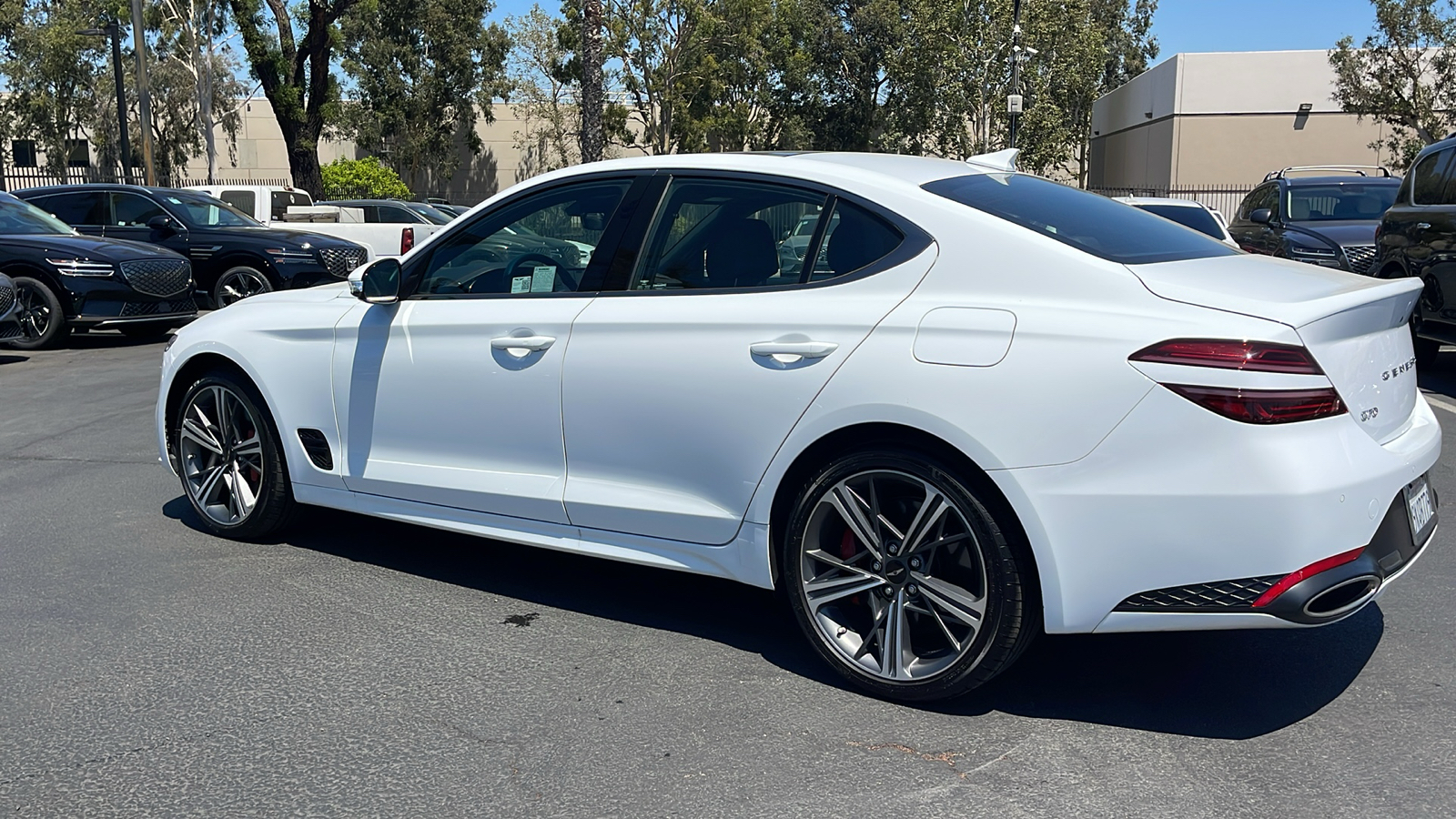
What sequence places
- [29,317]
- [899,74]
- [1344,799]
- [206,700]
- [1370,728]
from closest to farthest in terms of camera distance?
[1344,799]
[1370,728]
[206,700]
[29,317]
[899,74]

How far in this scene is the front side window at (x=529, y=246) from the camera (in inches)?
177

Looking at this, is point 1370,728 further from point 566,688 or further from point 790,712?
point 566,688

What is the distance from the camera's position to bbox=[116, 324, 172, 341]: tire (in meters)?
14.5

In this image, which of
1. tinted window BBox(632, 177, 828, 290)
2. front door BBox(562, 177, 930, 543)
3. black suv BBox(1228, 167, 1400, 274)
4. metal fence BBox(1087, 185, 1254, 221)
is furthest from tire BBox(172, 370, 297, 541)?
metal fence BBox(1087, 185, 1254, 221)

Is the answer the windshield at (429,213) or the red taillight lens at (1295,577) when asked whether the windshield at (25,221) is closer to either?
the windshield at (429,213)

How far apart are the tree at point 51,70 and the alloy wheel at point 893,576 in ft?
162

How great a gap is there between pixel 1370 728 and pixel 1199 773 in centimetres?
64

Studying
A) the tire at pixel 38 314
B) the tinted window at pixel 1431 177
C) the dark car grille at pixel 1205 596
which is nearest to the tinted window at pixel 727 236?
the dark car grille at pixel 1205 596

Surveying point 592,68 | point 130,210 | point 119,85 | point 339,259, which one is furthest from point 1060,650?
point 119,85

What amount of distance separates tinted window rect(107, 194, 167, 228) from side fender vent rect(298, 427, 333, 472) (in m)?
12.0

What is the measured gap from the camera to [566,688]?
3.94m

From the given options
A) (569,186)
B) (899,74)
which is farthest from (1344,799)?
(899,74)

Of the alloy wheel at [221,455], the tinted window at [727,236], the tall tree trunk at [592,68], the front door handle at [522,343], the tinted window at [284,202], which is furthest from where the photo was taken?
the tinted window at [284,202]

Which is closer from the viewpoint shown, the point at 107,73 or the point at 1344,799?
the point at 1344,799
